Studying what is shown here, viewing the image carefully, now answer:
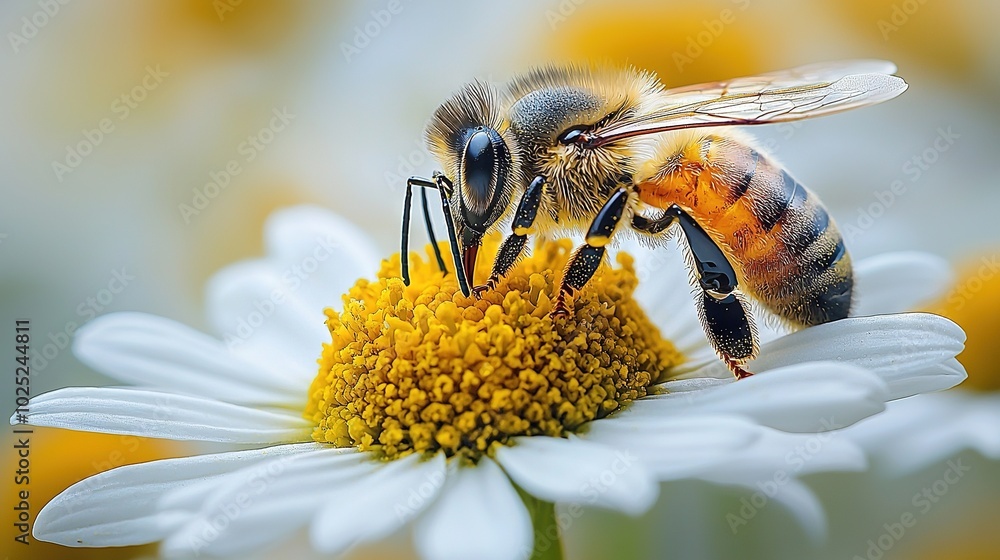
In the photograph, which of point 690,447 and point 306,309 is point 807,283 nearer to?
point 690,447

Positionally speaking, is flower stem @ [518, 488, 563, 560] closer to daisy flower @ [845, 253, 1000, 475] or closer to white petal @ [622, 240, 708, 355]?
white petal @ [622, 240, 708, 355]

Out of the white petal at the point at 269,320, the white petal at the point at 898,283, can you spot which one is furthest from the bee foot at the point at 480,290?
the white petal at the point at 898,283

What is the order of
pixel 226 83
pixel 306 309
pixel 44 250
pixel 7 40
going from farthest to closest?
1. pixel 226 83
2. pixel 7 40
3. pixel 44 250
4. pixel 306 309

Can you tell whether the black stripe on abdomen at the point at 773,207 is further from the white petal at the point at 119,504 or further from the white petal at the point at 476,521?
the white petal at the point at 119,504

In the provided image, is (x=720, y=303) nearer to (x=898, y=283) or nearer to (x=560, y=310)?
(x=560, y=310)

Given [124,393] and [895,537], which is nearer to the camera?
[124,393]

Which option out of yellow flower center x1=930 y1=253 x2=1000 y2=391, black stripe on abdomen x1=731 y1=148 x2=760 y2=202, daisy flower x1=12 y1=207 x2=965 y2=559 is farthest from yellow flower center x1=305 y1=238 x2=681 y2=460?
yellow flower center x1=930 y1=253 x2=1000 y2=391

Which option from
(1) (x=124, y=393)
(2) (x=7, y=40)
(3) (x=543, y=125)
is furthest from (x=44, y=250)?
(3) (x=543, y=125)

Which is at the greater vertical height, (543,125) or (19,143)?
(19,143)
